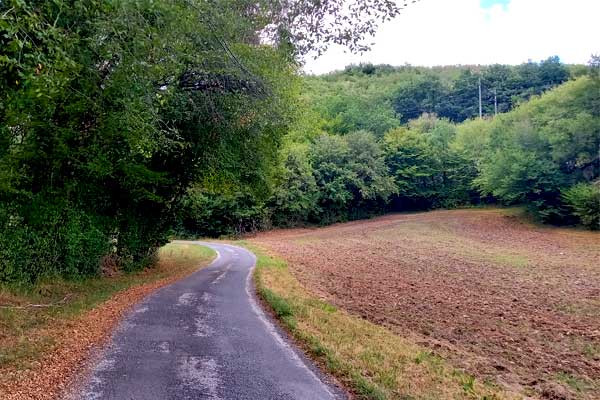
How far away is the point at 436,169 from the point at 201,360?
5806 cm

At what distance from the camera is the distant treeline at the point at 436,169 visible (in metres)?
44.6

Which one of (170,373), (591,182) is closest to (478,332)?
(170,373)

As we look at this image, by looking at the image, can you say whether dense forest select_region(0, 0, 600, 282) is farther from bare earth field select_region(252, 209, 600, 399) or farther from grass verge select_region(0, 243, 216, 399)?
bare earth field select_region(252, 209, 600, 399)

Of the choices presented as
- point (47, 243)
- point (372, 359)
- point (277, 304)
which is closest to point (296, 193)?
point (47, 243)

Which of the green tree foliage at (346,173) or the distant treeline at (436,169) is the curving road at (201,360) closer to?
the distant treeline at (436,169)

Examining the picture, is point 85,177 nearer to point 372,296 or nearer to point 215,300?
point 215,300

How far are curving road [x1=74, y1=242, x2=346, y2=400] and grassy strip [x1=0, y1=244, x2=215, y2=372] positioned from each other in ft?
3.19

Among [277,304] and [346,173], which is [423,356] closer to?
[277,304]

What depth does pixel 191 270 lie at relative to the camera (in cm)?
1839

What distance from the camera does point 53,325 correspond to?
8.09 m

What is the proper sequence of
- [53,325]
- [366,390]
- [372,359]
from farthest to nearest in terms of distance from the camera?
[53,325], [372,359], [366,390]

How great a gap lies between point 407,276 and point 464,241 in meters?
19.9

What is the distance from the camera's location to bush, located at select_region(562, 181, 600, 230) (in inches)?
1622

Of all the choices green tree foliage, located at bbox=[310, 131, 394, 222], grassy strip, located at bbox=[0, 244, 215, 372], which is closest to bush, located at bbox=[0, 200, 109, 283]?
grassy strip, located at bbox=[0, 244, 215, 372]
